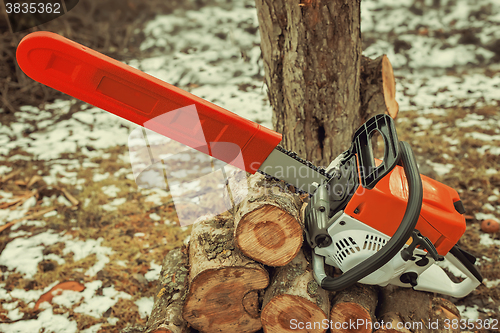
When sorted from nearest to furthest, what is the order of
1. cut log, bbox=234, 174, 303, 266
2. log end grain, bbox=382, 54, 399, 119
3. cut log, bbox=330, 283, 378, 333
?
cut log, bbox=234, 174, 303, 266 → cut log, bbox=330, 283, 378, 333 → log end grain, bbox=382, 54, 399, 119

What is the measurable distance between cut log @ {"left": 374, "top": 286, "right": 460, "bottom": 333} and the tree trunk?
1.04m

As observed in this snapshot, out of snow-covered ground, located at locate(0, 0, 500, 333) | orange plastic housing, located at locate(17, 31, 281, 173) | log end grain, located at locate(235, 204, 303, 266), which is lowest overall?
snow-covered ground, located at locate(0, 0, 500, 333)

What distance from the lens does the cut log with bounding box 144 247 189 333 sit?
1.78 metres

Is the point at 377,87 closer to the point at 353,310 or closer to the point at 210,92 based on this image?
the point at 353,310

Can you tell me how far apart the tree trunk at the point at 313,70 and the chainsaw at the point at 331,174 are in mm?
620

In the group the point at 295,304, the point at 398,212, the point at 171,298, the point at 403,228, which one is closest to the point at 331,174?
the point at 398,212

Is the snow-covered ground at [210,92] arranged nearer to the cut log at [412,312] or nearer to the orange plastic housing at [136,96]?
the cut log at [412,312]

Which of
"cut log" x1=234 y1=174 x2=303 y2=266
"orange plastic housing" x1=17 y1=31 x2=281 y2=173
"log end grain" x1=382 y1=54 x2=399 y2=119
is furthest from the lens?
"log end grain" x1=382 y1=54 x2=399 y2=119

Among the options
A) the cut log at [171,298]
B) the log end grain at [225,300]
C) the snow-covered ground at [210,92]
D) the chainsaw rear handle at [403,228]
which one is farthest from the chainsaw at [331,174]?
the snow-covered ground at [210,92]

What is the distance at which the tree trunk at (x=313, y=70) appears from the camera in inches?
84.0

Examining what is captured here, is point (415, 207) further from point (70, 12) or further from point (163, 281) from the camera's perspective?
point (70, 12)

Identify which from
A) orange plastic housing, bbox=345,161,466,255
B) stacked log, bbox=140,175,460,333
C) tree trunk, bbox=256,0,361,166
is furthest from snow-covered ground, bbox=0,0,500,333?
orange plastic housing, bbox=345,161,466,255

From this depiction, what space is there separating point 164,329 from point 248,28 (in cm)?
607

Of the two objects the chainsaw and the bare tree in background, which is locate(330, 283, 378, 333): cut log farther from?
the bare tree in background
